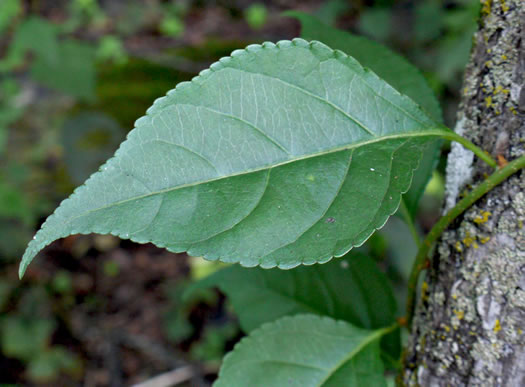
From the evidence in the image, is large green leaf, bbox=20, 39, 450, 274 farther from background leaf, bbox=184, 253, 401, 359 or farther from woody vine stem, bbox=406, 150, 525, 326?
background leaf, bbox=184, 253, 401, 359

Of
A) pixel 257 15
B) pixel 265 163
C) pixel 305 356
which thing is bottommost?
pixel 305 356

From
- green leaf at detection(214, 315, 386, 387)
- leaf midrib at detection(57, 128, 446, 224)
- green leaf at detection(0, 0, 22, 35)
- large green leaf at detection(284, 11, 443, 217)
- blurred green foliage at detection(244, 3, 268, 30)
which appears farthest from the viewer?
blurred green foliage at detection(244, 3, 268, 30)

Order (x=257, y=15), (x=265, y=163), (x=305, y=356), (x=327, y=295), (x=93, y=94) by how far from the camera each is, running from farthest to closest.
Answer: (x=257, y=15)
(x=93, y=94)
(x=327, y=295)
(x=305, y=356)
(x=265, y=163)

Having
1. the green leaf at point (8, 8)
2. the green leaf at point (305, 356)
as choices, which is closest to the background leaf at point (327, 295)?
the green leaf at point (305, 356)

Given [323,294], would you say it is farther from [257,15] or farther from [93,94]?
[257,15]

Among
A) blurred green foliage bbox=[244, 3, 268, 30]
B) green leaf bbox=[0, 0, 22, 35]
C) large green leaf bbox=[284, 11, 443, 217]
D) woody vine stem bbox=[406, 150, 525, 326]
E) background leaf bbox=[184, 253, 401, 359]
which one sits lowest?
background leaf bbox=[184, 253, 401, 359]

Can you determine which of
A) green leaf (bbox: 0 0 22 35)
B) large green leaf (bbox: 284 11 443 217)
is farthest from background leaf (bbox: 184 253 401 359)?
green leaf (bbox: 0 0 22 35)

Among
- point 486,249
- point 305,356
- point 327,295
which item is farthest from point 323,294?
point 486,249
